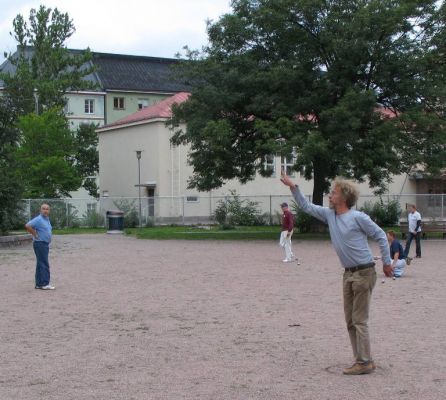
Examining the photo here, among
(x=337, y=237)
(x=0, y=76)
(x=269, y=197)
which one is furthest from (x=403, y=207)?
(x=337, y=237)

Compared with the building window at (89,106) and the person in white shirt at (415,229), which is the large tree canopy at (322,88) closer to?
the person in white shirt at (415,229)

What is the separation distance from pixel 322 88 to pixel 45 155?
26.1 meters

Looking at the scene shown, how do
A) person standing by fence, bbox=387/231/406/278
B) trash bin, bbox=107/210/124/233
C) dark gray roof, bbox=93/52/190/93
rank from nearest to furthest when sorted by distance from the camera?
1. person standing by fence, bbox=387/231/406/278
2. trash bin, bbox=107/210/124/233
3. dark gray roof, bbox=93/52/190/93

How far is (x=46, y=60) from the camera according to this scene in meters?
62.0

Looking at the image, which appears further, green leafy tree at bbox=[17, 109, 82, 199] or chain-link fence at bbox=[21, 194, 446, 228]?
green leafy tree at bbox=[17, 109, 82, 199]

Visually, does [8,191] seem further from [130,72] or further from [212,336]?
[130,72]

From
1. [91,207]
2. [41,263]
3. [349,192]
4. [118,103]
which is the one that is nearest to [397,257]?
[41,263]

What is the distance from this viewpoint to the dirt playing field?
6.59 metres

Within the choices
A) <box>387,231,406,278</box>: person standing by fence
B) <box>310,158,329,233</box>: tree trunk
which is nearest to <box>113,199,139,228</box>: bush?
<box>310,158,329,233</box>: tree trunk

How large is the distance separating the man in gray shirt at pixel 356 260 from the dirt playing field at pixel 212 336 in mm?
292

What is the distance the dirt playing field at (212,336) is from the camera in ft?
21.6

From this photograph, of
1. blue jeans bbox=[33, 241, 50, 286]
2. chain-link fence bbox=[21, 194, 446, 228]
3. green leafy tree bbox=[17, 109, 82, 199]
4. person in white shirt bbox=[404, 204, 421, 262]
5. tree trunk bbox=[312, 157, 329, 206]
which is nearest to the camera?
blue jeans bbox=[33, 241, 50, 286]

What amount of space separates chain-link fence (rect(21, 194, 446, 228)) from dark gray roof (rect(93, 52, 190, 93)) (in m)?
29.4

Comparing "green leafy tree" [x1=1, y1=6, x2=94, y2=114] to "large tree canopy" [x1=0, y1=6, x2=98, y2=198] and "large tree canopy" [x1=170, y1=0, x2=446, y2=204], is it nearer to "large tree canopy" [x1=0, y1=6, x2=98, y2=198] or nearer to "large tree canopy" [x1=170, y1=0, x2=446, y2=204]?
"large tree canopy" [x1=0, y1=6, x2=98, y2=198]
